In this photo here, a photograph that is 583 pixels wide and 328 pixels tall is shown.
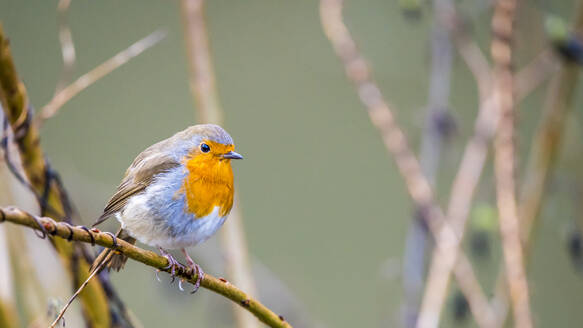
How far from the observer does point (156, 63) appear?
4969mm

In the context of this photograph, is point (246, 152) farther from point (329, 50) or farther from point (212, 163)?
point (212, 163)

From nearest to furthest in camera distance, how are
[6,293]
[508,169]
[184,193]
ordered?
[6,293] → [184,193] → [508,169]

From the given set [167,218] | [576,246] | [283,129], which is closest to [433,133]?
[576,246]

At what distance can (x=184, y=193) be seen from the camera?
67.6 inches

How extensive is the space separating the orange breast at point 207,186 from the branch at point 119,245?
0.87 ft

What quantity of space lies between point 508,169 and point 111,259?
110cm

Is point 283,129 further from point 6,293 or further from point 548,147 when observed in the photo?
point 6,293

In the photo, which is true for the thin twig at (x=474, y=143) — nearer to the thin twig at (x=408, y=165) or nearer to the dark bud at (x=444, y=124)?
the thin twig at (x=408, y=165)

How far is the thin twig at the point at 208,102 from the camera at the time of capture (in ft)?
6.78

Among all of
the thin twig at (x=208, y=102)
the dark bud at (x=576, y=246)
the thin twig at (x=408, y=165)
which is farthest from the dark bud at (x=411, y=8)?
the dark bud at (x=576, y=246)

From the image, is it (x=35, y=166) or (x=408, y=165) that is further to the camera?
(x=408, y=165)

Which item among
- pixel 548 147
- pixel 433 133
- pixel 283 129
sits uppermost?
pixel 283 129

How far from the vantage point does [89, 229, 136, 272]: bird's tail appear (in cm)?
139

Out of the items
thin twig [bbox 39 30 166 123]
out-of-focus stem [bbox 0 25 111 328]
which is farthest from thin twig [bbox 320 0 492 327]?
out-of-focus stem [bbox 0 25 111 328]
